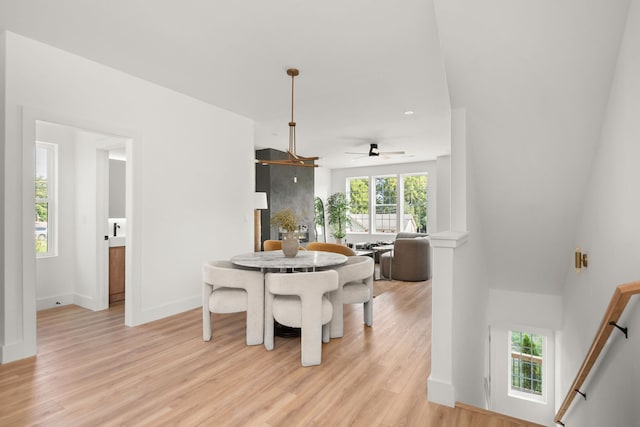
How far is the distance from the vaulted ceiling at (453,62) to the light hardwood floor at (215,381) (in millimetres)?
1701

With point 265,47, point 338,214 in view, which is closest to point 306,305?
point 265,47

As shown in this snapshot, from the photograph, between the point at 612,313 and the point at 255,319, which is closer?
the point at 612,313

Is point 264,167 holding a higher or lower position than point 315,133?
lower

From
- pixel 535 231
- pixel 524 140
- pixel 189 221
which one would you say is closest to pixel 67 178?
pixel 189 221

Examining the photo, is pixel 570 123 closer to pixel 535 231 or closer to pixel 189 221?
pixel 535 231

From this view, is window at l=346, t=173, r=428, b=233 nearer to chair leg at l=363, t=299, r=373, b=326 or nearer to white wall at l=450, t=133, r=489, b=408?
white wall at l=450, t=133, r=489, b=408

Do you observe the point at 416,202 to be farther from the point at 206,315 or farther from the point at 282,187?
Answer: the point at 206,315

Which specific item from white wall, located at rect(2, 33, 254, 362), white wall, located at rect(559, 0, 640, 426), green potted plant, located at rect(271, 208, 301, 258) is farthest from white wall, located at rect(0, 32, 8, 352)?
white wall, located at rect(559, 0, 640, 426)

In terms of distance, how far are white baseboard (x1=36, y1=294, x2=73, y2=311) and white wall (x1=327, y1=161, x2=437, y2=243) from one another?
23.9 feet

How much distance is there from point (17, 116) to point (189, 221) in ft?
6.39

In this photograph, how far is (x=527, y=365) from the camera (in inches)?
204

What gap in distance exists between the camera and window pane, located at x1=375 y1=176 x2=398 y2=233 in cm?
995

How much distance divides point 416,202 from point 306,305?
7.40 m

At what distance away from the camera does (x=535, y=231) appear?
11.7 feet
